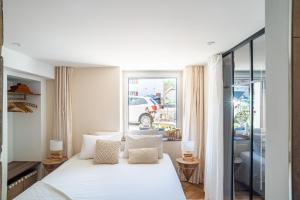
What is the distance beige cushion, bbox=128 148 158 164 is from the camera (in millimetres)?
3320

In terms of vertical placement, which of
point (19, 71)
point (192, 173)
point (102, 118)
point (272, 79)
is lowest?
point (192, 173)

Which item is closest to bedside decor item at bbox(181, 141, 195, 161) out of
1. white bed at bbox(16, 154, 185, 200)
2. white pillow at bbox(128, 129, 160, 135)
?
white bed at bbox(16, 154, 185, 200)

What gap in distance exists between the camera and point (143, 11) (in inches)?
64.8

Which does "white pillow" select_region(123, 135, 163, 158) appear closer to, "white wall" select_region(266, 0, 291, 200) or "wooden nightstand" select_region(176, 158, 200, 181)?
"wooden nightstand" select_region(176, 158, 200, 181)

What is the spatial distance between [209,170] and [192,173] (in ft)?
2.11

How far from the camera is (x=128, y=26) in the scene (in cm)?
195

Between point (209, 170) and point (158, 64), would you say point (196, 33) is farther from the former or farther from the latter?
point (209, 170)

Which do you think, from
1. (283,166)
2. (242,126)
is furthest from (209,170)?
(283,166)

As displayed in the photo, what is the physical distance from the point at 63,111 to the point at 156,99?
1818 mm

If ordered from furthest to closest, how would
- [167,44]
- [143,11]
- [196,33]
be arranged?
[167,44]
[196,33]
[143,11]

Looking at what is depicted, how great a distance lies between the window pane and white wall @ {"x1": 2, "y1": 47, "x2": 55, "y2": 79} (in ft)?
5.13

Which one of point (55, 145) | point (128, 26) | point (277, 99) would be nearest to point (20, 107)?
point (55, 145)

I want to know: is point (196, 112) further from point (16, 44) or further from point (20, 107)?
point (20, 107)

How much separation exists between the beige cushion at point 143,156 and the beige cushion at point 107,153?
0.23 m
